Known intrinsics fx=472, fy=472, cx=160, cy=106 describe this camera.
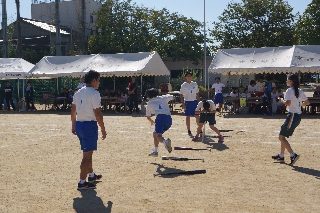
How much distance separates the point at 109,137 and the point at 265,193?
308 inches

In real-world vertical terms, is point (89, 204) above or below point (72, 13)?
below

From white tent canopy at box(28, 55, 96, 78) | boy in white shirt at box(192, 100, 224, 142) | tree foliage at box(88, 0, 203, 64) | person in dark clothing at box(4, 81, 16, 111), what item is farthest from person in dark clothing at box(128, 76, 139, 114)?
tree foliage at box(88, 0, 203, 64)

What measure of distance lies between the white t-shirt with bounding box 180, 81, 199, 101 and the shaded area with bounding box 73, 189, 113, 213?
6.83 meters

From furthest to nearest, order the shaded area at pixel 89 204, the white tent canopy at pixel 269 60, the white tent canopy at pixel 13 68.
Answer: the white tent canopy at pixel 13 68, the white tent canopy at pixel 269 60, the shaded area at pixel 89 204

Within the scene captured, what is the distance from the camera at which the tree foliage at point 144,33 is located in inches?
1735

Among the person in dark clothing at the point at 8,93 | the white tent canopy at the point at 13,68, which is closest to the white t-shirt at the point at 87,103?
the white tent canopy at the point at 13,68

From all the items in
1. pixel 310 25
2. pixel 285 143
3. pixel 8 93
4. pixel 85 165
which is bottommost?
pixel 85 165

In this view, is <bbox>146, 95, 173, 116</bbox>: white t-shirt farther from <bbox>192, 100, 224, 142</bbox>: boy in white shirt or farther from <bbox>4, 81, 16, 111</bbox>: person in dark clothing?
<bbox>4, 81, 16, 111</bbox>: person in dark clothing

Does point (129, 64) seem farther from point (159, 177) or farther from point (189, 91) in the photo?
point (159, 177)

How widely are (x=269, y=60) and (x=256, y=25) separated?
79.2 feet

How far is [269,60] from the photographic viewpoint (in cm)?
2228

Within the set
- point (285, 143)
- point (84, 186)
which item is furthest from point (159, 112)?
point (84, 186)

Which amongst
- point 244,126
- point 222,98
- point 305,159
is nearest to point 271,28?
point 222,98

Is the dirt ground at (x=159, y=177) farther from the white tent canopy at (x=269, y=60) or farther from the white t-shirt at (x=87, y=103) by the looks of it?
the white tent canopy at (x=269, y=60)
